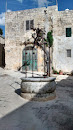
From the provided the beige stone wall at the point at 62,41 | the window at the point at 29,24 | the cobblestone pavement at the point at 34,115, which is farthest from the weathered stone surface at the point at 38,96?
the window at the point at 29,24

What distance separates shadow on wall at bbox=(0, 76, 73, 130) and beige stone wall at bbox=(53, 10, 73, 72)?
369 inches

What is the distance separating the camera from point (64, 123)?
288 cm

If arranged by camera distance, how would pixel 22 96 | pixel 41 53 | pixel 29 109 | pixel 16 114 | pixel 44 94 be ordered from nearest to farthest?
Result: pixel 16 114, pixel 29 109, pixel 44 94, pixel 22 96, pixel 41 53

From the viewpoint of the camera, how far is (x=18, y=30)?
13688 millimetres

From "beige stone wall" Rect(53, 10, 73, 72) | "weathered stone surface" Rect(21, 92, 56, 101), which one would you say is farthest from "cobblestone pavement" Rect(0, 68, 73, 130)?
"beige stone wall" Rect(53, 10, 73, 72)

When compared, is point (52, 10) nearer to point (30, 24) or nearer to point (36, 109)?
point (30, 24)

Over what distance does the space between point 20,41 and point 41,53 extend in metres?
2.98

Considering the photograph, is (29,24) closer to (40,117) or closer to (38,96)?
(38,96)

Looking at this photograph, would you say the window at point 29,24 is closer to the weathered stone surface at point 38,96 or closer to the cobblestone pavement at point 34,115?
the weathered stone surface at point 38,96

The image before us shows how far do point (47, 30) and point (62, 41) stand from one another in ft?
7.06

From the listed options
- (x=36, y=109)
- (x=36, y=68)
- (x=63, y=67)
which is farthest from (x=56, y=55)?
(x=36, y=109)

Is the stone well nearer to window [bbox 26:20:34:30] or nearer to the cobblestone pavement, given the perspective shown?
the cobblestone pavement

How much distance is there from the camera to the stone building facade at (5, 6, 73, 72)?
1288cm

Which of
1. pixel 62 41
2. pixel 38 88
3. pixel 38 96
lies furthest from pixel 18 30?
pixel 38 96
